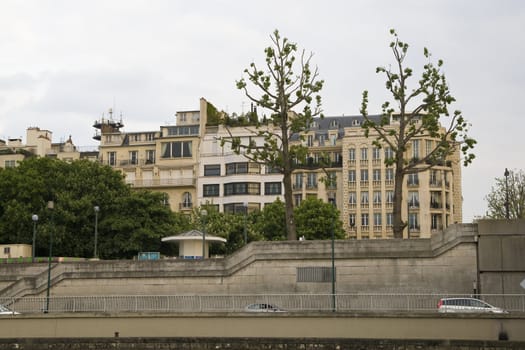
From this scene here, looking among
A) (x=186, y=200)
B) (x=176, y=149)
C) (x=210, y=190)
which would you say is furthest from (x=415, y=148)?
(x=176, y=149)

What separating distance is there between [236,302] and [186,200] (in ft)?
199

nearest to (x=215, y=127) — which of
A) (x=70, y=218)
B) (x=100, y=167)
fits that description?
(x=100, y=167)

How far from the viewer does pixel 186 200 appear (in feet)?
329

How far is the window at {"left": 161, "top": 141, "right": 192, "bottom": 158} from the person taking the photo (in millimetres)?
101312

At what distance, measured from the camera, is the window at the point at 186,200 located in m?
99.9

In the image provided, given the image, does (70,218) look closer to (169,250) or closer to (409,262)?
(169,250)

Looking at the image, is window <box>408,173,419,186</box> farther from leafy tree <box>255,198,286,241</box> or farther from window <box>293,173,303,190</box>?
leafy tree <box>255,198,286,241</box>

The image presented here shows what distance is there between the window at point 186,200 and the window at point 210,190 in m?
2.71

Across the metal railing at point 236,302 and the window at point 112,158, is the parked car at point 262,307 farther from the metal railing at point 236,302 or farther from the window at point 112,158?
the window at point 112,158

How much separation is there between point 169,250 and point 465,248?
37297mm

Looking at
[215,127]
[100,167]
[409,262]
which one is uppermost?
[215,127]

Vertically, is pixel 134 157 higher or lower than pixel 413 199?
higher

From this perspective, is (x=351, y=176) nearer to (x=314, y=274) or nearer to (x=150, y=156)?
(x=150, y=156)

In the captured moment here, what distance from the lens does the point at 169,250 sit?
241ft
